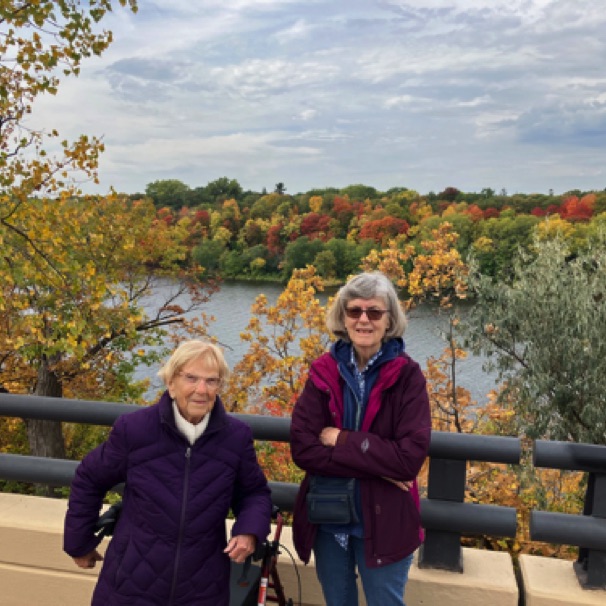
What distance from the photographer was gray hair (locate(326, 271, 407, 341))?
2.46m

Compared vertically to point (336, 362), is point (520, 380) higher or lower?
lower

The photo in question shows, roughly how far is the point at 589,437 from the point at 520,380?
2.19 metres

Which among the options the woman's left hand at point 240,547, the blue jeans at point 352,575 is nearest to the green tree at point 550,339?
the blue jeans at point 352,575

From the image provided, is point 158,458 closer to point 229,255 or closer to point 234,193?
point 229,255

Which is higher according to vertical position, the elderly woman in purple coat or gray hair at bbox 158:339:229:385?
gray hair at bbox 158:339:229:385

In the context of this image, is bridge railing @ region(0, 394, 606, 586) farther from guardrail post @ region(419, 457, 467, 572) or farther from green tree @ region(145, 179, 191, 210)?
green tree @ region(145, 179, 191, 210)

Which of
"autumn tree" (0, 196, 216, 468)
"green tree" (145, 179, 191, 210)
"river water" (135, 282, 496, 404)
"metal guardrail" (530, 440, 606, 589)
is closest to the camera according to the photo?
"metal guardrail" (530, 440, 606, 589)

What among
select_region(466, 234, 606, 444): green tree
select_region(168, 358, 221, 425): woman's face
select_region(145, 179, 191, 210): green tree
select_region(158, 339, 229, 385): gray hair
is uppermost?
select_region(145, 179, 191, 210): green tree

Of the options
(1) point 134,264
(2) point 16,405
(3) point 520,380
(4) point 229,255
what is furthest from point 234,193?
(2) point 16,405

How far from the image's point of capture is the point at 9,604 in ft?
10.6

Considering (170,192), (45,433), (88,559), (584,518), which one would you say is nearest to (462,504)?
A: (584,518)

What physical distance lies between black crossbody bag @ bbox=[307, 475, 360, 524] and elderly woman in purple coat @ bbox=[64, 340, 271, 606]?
0.60 ft

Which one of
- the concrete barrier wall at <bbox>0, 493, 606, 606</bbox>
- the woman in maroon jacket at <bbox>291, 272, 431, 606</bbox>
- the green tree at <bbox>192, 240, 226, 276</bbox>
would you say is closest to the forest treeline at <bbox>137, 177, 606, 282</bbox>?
the green tree at <bbox>192, 240, 226, 276</bbox>

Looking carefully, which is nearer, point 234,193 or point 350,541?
point 350,541
